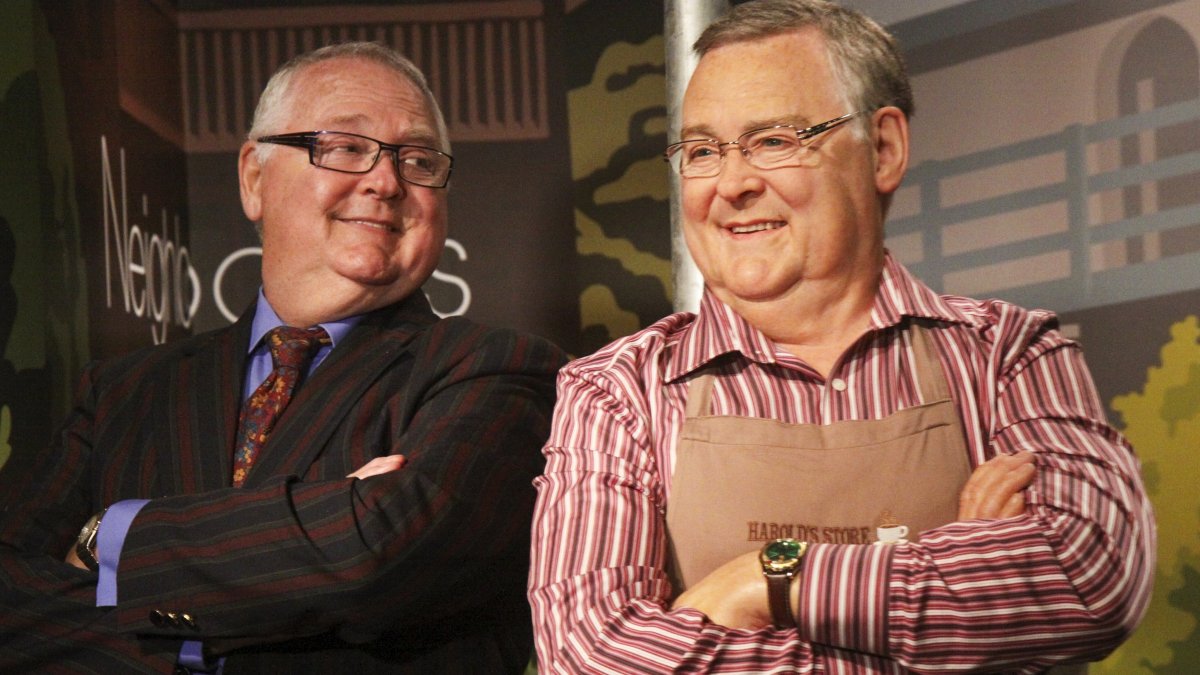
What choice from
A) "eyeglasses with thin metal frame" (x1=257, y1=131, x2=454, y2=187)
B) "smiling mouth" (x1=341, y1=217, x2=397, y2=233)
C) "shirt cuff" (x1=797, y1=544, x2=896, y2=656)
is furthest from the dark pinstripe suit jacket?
"shirt cuff" (x1=797, y1=544, x2=896, y2=656)

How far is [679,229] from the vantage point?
2928mm

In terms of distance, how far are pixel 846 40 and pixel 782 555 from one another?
2.60 ft

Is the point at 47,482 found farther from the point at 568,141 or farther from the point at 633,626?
the point at 568,141

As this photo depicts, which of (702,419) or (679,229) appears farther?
(679,229)

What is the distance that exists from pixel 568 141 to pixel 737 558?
226 cm

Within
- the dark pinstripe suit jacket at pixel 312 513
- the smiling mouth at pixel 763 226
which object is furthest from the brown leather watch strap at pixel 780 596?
the dark pinstripe suit jacket at pixel 312 513

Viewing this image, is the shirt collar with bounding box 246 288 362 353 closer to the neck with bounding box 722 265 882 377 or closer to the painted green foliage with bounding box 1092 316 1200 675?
the neck with bounding box 722 265 882 377

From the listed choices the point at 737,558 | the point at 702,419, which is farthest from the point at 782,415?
the point at 737,558

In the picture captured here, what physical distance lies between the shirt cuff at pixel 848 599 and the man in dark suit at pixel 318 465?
0.70 m

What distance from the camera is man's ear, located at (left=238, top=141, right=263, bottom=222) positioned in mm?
2949

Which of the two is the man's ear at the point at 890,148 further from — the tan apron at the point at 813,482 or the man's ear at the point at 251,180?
the man's ear at the point at 251,180

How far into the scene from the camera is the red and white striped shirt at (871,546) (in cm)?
178

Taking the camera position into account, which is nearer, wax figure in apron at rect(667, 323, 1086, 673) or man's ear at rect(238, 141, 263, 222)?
wax figure in apron at rect(667, 323, 1086, 673)

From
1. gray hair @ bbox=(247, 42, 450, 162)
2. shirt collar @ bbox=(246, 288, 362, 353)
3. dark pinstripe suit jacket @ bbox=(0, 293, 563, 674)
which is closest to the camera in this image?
dark pinstripe suit jacket @ bbox=(0, 293, 563, 674)
